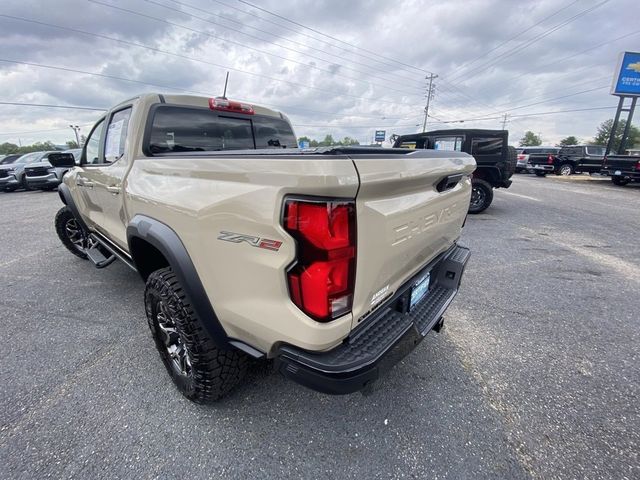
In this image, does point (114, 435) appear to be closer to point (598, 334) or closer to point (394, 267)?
point (394, 267)

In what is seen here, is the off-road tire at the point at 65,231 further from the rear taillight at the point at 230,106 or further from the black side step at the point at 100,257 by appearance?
the rear taillight at the point at 230,106

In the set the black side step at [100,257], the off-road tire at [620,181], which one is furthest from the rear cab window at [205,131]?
the off-road tire at [620,181]

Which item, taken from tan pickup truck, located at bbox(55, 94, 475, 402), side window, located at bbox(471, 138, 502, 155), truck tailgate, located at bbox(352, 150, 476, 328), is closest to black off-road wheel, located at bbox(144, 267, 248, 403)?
tan pickup truck, located at bbox(55, 94, 475, 402)

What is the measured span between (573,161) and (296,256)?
82.4ft

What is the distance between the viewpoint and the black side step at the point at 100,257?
3.46 meters

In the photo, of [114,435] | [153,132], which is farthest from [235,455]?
[153,132]

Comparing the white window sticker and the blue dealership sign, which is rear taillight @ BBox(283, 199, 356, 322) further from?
the blue dealership sign

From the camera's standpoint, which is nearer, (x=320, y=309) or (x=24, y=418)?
(x=320, y=309)

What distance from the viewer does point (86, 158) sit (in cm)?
389

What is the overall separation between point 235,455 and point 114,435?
73 cm

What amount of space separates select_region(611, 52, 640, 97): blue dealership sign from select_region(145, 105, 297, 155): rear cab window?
1172 inches

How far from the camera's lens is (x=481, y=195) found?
328 inches

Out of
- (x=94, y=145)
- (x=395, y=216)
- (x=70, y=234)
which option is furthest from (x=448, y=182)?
(x=70, y=234)

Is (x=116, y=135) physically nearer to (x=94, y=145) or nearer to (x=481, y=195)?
(x=94, y=145)
